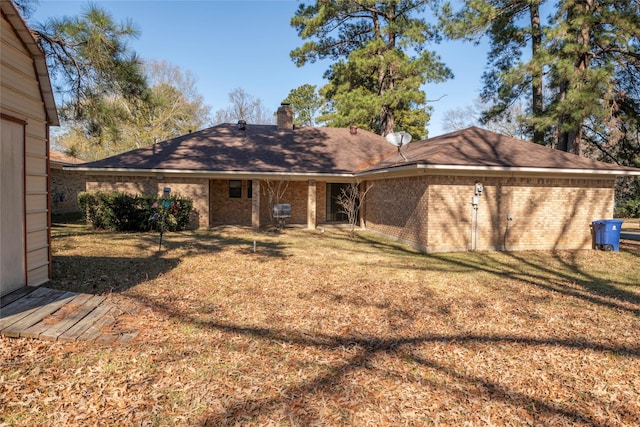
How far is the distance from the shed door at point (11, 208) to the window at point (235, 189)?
1178 centimetres

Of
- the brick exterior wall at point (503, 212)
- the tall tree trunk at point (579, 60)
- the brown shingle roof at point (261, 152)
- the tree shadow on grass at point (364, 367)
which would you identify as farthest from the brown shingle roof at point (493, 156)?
the tree shadow on grass at point (364, 367)

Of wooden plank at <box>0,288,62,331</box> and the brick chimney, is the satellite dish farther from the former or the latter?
wooden plank at <box>0,288,62,331</box>

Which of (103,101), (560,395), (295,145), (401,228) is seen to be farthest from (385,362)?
(295,145)

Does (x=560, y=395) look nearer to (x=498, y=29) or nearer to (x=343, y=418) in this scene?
(x=343, y=418)

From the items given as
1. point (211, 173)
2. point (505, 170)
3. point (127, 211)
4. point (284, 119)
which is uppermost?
point (284, 119)

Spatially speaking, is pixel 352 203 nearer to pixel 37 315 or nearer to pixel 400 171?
pixel 400 171

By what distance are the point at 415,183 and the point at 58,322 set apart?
9253 millimetres

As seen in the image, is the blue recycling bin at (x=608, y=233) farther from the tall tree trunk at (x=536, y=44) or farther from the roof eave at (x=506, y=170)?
the tall tree trunk at (x=536, y=44)

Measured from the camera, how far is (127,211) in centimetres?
1286

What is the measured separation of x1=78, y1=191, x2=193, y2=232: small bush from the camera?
12.8m

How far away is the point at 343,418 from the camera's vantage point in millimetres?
2920

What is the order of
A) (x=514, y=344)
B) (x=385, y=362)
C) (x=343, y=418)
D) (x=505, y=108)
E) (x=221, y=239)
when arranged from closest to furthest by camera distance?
(x=343, y=418) → (x=385, y=362) → (x=514, y=344) → (x=221, y=239) → (x=505, y=108)

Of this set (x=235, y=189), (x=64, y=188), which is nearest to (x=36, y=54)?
(x=235, y=189)

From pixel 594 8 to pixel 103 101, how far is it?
18868mm
